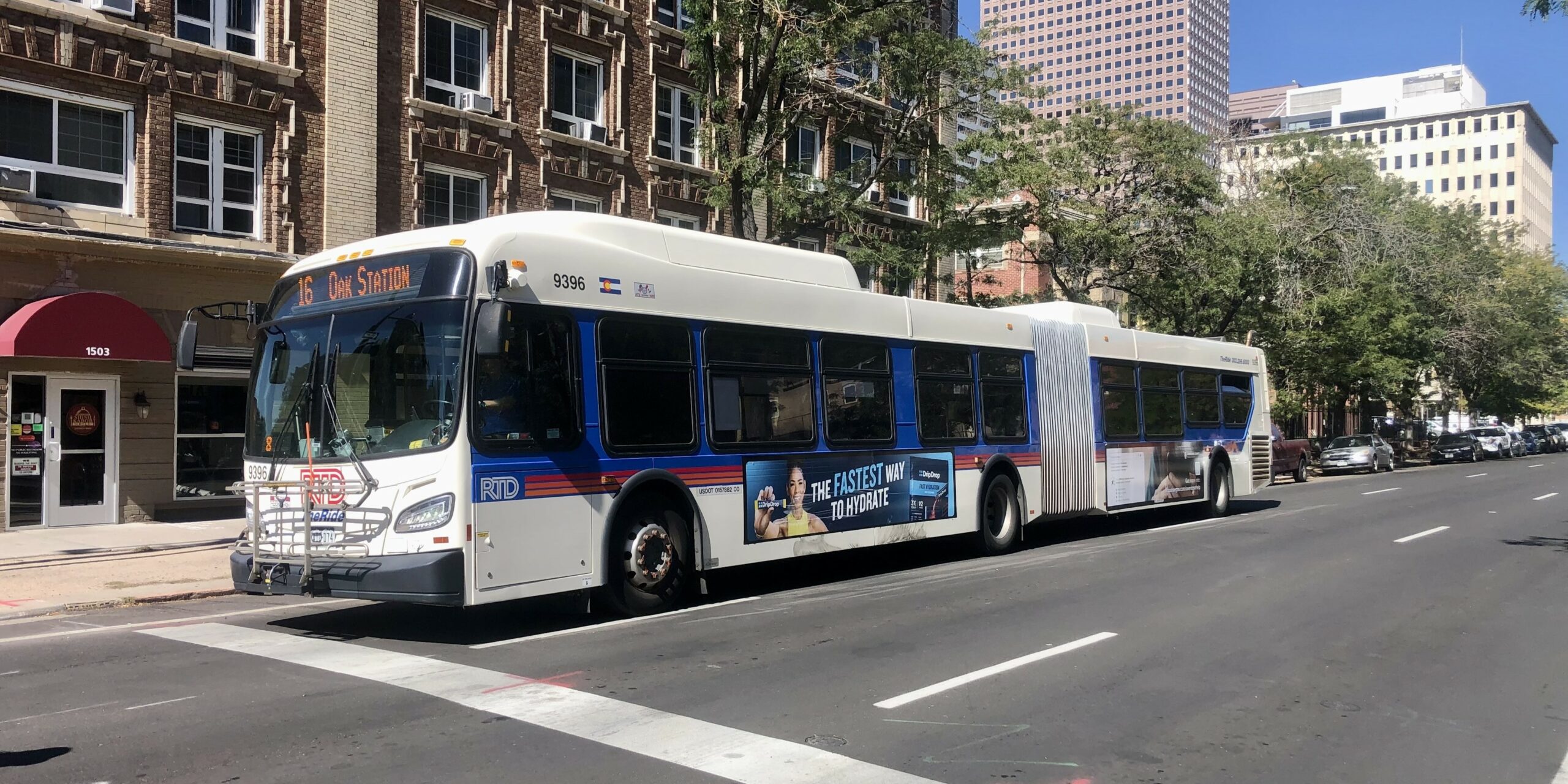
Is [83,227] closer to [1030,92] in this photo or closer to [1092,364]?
[1092,364]

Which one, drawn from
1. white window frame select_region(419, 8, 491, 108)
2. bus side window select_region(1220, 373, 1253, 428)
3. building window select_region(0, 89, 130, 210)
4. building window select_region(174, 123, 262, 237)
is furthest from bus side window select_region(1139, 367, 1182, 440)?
building window select_region(0, 89, 130, 210)

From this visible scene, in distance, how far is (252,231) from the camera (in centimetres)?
1897

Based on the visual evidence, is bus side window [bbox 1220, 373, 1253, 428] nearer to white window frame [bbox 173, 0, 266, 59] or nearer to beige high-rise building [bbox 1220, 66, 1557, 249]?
white window frame [bbox 173, 0, 266, 59]

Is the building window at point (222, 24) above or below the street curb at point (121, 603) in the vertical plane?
above

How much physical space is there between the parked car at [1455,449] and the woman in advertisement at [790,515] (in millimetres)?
50115

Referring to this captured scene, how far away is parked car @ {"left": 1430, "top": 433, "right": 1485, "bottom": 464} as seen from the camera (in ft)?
171

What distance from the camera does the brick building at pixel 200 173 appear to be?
1641 cm

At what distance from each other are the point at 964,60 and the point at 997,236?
3680 millimetres

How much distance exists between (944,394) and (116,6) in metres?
13.9

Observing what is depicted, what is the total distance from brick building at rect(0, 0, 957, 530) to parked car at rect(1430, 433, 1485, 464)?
45026mm

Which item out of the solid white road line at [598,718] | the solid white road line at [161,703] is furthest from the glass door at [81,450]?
the solid white road line at [161,703]

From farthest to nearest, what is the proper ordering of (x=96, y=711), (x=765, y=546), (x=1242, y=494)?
1. (x=1242, y=494)
2. (x=765, y=546)
3. (x=96, y=711)

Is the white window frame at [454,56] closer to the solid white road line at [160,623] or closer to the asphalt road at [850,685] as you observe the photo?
the solid white road line at [160,623]

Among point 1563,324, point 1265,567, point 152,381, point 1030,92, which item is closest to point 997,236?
point 1030,92
